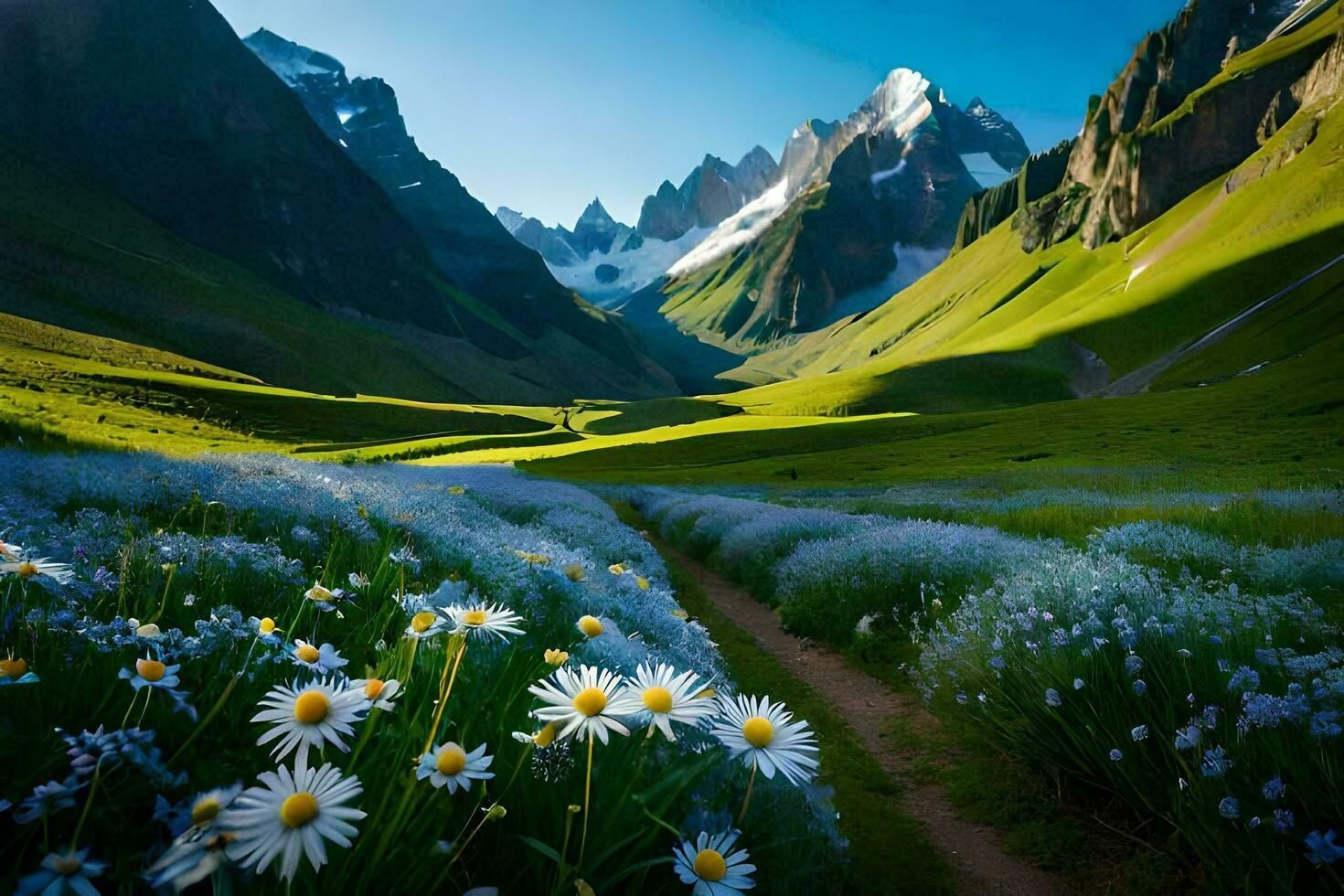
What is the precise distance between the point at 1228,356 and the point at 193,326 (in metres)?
192

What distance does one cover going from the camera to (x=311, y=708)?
1.88 meters

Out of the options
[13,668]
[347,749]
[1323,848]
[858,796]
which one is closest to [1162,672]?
[1323,848]

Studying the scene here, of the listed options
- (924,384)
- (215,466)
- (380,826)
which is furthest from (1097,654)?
(924,384)

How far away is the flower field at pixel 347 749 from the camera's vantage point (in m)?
1.66

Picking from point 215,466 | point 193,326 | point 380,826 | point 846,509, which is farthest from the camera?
point 193,326

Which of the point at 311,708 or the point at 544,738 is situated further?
the point at 544,738

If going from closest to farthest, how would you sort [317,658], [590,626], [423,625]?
[317,658]
[423,625]
[590,626]

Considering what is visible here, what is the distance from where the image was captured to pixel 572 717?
219cm

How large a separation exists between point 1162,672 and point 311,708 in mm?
6156

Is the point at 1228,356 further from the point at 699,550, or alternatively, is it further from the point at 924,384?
the point at 699,550

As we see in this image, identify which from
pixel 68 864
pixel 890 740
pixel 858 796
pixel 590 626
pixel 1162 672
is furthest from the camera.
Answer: pixel 890 740

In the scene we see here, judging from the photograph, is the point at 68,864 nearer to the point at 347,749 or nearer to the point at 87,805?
the point at 87,805

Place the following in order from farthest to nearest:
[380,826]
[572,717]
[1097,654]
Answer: [1097,654] → [572,717] → [380,826]

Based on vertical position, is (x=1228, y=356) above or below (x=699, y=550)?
above
